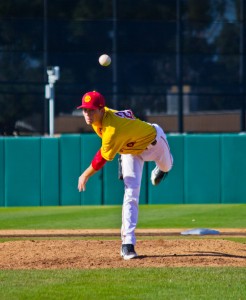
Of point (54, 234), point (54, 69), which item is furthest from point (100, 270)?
point (54, 69)

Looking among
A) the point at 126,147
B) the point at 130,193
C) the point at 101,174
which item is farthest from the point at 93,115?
the point at 101,174

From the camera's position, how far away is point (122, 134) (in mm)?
8141

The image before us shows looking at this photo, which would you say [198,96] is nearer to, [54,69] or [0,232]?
[54,69]

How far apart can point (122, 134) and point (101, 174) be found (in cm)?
766

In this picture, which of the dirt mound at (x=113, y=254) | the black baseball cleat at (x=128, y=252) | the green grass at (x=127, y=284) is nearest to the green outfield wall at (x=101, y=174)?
the dirt mound at (x=113, y=254)

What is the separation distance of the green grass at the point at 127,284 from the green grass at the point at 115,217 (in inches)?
184

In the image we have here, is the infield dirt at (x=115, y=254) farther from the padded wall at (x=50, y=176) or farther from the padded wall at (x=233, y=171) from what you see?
the padded wall at (x=233, y=171)

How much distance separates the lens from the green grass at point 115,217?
41.3 feet

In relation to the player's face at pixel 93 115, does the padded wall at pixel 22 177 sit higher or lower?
lower

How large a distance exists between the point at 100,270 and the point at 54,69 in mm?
10960

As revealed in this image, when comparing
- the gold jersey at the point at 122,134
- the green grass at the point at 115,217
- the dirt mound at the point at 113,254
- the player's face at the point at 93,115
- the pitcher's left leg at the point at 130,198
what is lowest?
the dirt mound at the point at 113,254

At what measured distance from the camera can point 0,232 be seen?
38.0 ft

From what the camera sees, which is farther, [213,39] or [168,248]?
[213,39]

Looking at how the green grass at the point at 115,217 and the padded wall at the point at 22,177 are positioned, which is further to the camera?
the padded wall at the point at 22,177
